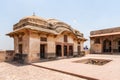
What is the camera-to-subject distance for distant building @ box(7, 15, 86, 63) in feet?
37.7

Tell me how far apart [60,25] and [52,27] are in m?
1.53

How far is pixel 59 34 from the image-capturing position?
14.2 m

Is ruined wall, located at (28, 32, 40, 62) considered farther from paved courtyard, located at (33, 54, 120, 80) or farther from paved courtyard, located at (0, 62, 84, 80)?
paved courtyard, located at (0, 62, 84, 80)

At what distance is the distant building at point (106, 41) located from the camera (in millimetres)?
21062

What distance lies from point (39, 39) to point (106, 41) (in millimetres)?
15692

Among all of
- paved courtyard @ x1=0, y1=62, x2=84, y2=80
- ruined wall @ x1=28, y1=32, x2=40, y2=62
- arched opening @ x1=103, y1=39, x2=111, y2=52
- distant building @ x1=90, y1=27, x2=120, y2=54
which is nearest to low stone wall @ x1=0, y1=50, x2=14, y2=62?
ruined wall @ x1=28, y1=32, x2=40, y2=62

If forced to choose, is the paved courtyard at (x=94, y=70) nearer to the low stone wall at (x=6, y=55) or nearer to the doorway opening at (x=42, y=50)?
the doorway opening at (x=42, y=50)

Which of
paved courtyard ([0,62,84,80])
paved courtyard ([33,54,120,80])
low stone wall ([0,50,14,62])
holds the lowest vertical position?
paved courtyard ([0,62,84,80])

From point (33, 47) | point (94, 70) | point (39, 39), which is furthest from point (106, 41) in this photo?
point (94, 70)

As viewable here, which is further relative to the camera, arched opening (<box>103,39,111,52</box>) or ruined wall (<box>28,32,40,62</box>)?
arched opening (<box>103,39,111,52</box>)

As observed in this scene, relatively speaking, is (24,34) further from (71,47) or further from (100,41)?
(100,41)

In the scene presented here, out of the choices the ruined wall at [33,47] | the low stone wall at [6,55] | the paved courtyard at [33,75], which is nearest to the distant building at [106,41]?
the ruined wall at [33,47]

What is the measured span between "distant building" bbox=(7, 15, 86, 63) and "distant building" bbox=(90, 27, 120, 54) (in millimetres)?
8125

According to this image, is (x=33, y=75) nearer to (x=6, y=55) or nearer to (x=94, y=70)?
(x=94, y=70)
